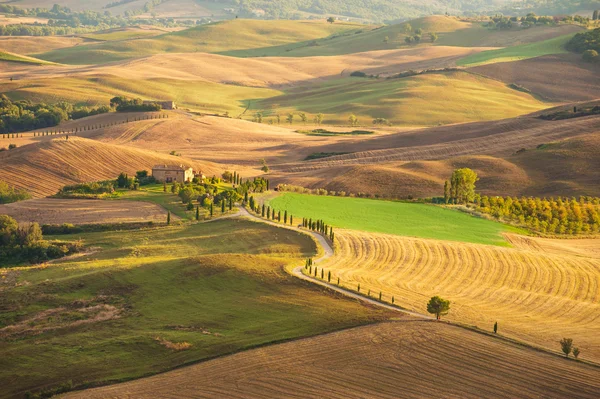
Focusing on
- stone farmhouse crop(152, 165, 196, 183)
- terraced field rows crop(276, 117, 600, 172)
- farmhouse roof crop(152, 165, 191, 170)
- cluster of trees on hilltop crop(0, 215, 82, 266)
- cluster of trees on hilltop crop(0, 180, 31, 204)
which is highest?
terraced field rows crop(276, 117, 600, 172)

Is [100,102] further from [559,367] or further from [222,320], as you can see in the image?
[559,367]

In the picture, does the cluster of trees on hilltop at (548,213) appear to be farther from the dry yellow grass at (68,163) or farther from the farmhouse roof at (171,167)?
the dry yellow grass at (68,163)

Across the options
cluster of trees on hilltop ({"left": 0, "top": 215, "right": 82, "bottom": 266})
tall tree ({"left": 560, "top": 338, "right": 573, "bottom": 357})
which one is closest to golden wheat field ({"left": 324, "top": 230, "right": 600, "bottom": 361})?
tall tree ({"left": 560, "top": 338, "right": 573, "bottom": 357})

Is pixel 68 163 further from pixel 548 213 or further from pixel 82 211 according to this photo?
pixel 548 213

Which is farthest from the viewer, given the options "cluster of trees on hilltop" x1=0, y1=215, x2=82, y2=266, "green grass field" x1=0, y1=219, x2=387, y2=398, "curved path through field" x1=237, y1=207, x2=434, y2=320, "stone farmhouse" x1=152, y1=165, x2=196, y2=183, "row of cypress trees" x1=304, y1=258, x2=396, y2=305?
"stone farmhouse" x1=152, y1=165, x2=196, y2=183

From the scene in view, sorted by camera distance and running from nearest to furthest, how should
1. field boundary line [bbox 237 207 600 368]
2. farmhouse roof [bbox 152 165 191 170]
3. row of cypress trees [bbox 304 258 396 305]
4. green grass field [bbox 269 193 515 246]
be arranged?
field boundary line [bbox 237 207 600 368] → row of cypress trees [bbox 304 258 396 305] → green grass field [bbox 269 193 515 246] → farmhouse roof [bbox 152 165 191 170]

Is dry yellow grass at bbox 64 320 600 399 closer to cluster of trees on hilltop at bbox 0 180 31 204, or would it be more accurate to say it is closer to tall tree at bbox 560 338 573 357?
tall tree at bbox 560 338 573 357


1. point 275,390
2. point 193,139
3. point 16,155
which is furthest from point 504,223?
point 193,139
